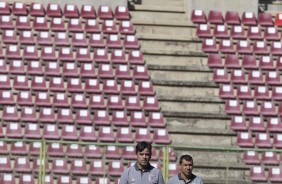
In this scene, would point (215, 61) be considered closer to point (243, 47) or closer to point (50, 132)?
point (243, 47)

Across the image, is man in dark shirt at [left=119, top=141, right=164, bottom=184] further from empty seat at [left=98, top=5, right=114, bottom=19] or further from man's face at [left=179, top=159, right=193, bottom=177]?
empty seat at [left=98, top=5, right=114, bottom=19]

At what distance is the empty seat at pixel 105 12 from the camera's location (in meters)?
25.3

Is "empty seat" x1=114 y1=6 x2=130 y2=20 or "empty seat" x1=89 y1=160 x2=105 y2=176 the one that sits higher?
"empty seat" x1=114 y1=6 x2=130 y2=20

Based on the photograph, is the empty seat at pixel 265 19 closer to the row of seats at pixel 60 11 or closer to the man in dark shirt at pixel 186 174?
the row of seats at pixel 60 11

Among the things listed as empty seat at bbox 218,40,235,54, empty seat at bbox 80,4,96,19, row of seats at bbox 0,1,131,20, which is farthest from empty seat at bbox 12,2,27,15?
empty seat at bbox 218,40,235,54

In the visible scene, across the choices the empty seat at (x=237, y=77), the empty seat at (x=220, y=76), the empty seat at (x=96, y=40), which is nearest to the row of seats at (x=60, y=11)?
the empty seat at (x=96, y=40)

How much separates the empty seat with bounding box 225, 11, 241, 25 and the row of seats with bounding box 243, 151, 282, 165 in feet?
17.4

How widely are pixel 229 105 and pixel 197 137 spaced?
113 cm

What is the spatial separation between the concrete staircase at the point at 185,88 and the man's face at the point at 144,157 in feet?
24.7

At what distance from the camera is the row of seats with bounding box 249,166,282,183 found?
20.4 metres

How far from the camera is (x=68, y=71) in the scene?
23594 millimetres

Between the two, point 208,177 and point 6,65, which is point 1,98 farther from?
point 208,177

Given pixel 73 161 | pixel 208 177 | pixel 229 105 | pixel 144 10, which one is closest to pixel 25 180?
pixel 73 161

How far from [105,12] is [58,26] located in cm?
127
